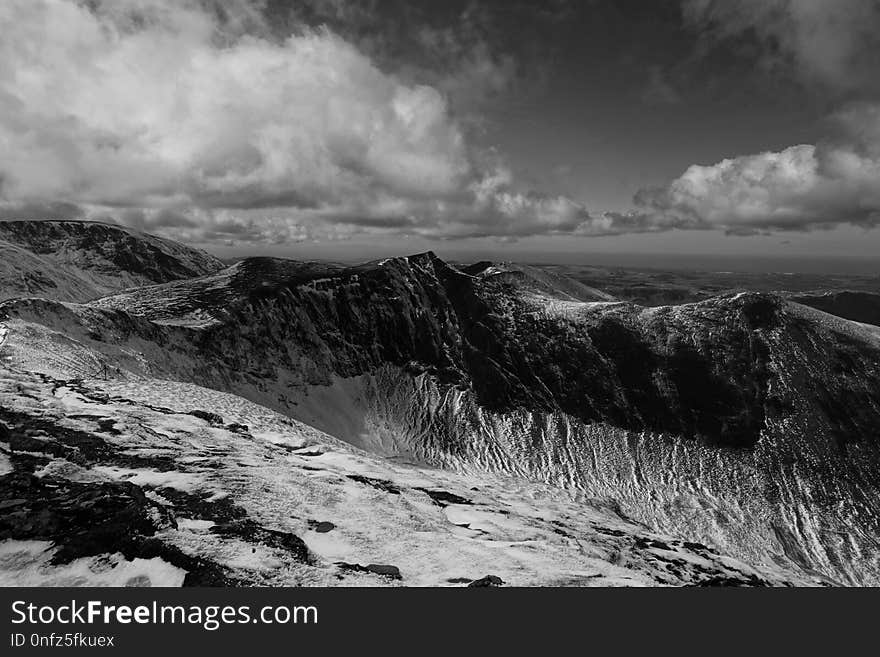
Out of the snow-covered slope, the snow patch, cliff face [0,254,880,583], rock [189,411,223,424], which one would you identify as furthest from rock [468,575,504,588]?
cliff face [0,254,880,583]

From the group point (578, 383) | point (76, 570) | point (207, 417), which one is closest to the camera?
point (76, 570)

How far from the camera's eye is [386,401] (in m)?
145

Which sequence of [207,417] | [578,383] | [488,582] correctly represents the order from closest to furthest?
[488,582] → [207,417] → [578,383]

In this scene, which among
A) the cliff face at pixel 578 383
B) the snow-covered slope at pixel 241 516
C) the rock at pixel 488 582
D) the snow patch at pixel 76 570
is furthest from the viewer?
the cliff face at pixel 578 383

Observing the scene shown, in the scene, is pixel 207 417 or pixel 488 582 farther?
pixel 207 417

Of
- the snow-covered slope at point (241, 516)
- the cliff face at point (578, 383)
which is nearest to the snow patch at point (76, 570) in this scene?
the snow-covered slope at point (241, 516)

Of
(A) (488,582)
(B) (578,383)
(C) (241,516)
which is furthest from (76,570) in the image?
(B) (578,383)

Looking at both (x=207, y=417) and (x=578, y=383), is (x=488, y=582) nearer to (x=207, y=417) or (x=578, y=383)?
(x=207, y=417)

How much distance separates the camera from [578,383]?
153 meters

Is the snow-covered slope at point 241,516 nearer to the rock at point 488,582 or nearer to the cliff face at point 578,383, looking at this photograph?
the rock at point 488,582

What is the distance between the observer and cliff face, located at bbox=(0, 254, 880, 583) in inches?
4368

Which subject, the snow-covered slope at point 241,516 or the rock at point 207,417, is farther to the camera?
the rock at point 207,417

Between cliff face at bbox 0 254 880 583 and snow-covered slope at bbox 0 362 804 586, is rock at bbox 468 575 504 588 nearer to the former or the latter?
snow-covered slope at bbox 0 362 804 586

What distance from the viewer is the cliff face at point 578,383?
11094 centimetres
